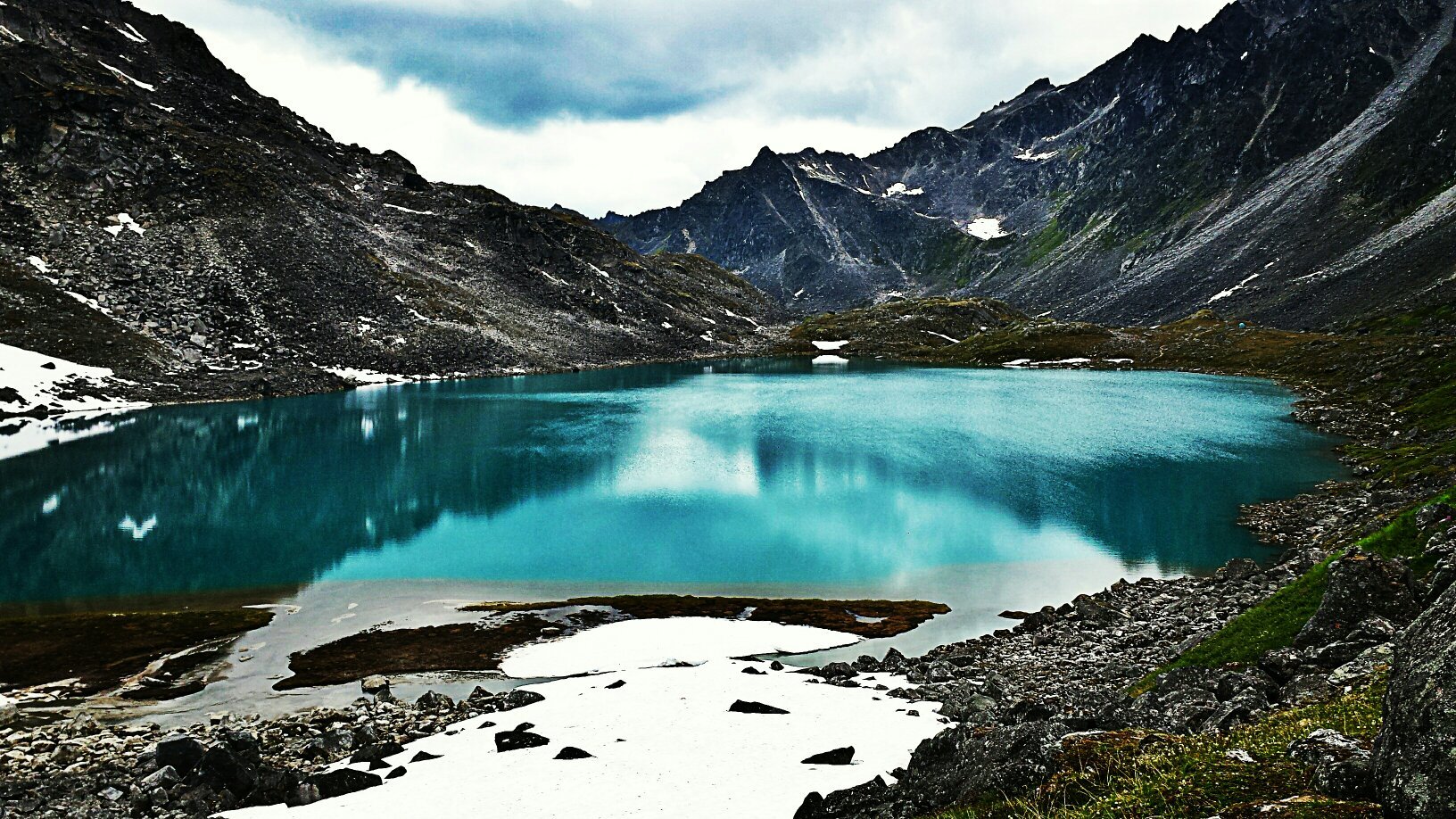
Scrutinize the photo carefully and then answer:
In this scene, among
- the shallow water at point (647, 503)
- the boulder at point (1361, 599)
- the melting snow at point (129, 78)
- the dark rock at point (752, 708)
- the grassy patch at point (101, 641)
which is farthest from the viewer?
the melting snow at point (129, 78)

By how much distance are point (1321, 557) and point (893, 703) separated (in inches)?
809

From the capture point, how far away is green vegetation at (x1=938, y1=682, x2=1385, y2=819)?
598cm

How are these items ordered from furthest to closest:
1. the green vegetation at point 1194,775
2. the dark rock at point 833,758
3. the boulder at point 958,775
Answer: the dark rock at point 833,758, the boulder at point 958,775, the green vegetation at point 1194,775

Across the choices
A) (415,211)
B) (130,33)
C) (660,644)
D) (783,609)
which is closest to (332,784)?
(660,644)

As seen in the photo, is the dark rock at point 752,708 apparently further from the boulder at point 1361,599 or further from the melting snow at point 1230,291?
the melting snow at point 1230,291

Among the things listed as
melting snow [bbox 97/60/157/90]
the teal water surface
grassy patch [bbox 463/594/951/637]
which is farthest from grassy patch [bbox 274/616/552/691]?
melting snow [bbox 97/60/157/90]

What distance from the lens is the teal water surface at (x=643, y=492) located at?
36938 mm

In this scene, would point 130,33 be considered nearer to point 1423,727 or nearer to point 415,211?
point 415,211

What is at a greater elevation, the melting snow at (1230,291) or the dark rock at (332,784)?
the melting snow at (1230,291)

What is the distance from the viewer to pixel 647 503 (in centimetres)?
4872

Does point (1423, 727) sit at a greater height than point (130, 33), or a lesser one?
lesser

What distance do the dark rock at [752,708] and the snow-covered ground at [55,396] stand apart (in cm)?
8328

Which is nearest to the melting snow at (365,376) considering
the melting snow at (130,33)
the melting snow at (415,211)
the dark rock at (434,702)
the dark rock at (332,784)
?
the melting snow at (415,211)

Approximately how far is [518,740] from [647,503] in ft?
105
